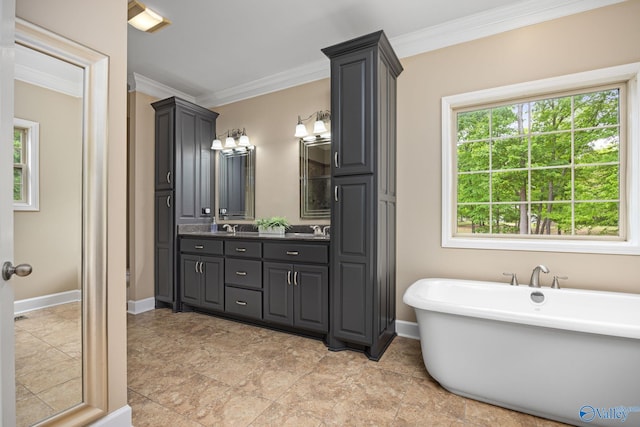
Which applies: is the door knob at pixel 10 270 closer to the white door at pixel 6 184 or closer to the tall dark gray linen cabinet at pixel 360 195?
the white door at pixel 6 184

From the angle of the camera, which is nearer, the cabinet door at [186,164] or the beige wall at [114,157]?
the beige wall at [114,157]

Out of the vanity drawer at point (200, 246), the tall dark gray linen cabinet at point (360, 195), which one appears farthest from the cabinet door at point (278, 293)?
the vanity drawer at point (200, 246)

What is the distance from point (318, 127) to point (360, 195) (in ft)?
3.85

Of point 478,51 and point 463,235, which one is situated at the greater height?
point 478,51

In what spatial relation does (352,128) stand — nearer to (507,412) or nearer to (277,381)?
(277,381)

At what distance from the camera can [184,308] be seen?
364 centimetres

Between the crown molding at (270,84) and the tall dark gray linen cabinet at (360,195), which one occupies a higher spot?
the crown molding at (270,84)

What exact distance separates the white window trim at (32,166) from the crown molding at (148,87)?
2.85m

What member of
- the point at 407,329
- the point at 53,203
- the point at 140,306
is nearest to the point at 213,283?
the point at 140,306

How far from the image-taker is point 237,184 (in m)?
3.99

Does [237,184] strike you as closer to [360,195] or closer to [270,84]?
[270,84]

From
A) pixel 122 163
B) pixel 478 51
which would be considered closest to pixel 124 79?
pixel 122 163

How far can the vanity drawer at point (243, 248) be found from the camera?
3055mm

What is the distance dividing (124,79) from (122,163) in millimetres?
433
